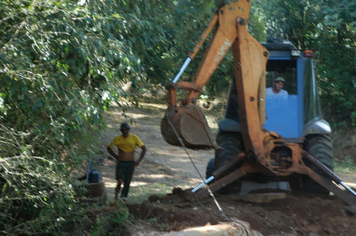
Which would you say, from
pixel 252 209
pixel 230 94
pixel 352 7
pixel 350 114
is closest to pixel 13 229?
pixel 252 209

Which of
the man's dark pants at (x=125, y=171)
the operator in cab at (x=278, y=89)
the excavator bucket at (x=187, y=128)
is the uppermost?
the operator in cab at (x=278, y=89)

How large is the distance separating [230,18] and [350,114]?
10.7 metres

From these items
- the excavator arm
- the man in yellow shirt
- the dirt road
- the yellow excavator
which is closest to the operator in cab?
the yellow excavator

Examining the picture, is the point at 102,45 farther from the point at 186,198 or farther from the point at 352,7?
the point at 352,7

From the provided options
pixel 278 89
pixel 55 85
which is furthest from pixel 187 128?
pixel 278 89

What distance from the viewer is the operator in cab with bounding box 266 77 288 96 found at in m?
10.0

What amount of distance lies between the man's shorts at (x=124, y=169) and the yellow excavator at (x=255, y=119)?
1391 mm

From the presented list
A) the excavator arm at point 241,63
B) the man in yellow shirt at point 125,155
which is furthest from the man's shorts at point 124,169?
the excavator arm at point 241,63

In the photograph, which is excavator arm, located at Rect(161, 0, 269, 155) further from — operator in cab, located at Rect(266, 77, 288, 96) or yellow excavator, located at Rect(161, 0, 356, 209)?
operator in cab, located at Rect(266, 77, 288, 96)

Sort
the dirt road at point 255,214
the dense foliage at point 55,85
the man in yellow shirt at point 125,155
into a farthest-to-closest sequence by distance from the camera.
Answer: the man in yellow shirt at point 125,155, the dirt road at point 255,214, the dense foliage at point 55,85

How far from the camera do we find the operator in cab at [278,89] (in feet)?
32.8

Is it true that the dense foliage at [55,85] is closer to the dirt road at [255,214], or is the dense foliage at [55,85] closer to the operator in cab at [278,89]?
the dirt road at [255,214]

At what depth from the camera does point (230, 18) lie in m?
9.03

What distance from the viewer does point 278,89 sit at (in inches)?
394
